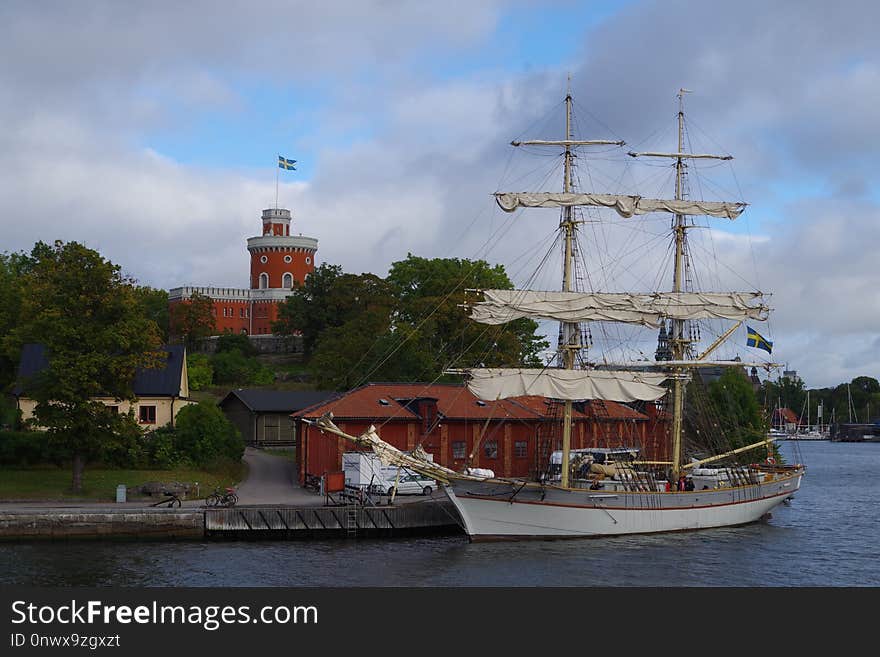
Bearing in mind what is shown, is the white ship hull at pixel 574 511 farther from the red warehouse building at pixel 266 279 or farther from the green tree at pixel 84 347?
the red warehouse building at pixel 266 279

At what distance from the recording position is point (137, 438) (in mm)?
52062

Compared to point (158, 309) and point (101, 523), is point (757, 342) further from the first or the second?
point (158, 309)

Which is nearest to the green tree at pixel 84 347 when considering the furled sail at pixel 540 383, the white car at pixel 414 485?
the white car at pixel 414 485

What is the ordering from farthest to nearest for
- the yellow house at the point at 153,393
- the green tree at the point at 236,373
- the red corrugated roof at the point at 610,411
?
the green tree at the point at 236,373 → the yellow house at the point at 153,393 → the red corrugated roof at the point at 610,411

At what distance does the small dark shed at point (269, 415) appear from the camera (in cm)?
7688

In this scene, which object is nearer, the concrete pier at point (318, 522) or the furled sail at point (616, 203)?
the concrete pier at point (318, 522)

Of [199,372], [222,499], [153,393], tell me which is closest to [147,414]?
[153,393]

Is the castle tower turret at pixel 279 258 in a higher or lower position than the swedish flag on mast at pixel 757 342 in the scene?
higher

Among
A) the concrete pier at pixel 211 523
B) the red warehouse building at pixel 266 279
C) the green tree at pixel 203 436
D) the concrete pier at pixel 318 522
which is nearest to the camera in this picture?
the concrete pier at pixel 211 523

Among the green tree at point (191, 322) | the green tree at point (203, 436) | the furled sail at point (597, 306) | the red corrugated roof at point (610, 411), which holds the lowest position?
the green tree at point (203, 436)

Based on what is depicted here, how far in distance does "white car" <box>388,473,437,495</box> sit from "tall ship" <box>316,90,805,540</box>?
10.8ft

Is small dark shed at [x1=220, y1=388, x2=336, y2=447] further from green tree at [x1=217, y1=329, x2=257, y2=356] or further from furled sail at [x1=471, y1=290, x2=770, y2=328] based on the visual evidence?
green tree at [x1=217, y1=329, x2=257, y2=356]

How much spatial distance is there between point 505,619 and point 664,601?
5760 mm

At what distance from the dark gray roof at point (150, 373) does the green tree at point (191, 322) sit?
48.6 meters
